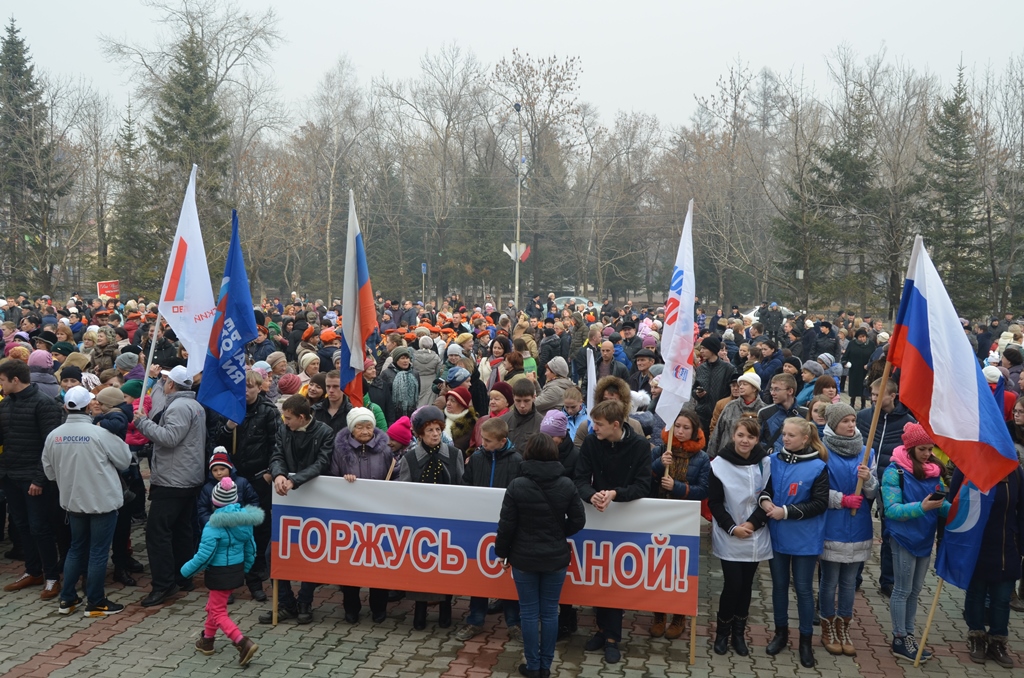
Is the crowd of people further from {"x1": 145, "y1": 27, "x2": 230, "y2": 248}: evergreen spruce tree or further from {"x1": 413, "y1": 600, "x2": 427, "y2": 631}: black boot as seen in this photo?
{"x1": 145, "y1": 27, "x2": 230, "y2": 248}: evergreen spruce tree

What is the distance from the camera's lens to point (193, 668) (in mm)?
6027

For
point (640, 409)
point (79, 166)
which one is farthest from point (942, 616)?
point (79, 166)

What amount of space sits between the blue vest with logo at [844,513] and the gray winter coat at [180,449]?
4.92 m

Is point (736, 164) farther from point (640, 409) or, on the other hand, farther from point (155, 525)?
point (155, 525)

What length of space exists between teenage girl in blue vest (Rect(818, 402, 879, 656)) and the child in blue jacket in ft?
13.4

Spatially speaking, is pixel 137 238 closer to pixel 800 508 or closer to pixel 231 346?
pixel 231 346

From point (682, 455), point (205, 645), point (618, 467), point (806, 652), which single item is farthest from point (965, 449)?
point (205, 645)

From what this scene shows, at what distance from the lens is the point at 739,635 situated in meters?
6.39

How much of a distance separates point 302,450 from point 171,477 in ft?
3.83

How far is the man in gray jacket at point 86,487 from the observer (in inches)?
269

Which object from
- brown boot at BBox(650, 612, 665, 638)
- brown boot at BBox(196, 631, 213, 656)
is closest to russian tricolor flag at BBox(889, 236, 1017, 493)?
brown boot at BBox(650, 612, 665, 638)

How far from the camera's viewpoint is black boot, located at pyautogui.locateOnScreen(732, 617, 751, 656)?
636 cm

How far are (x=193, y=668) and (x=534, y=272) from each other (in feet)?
174

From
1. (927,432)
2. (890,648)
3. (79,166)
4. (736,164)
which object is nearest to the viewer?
(927,432)
